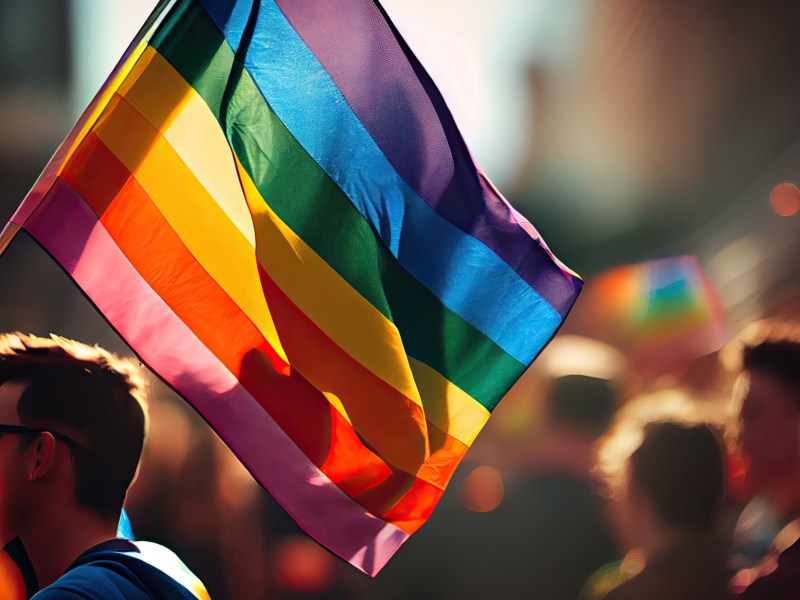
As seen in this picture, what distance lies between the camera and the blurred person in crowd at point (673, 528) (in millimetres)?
1585

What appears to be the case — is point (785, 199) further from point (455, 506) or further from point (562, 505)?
point (455, 506)

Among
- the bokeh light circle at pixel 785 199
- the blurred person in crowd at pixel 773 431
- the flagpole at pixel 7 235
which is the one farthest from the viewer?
the bokeh light circle at pixel 785 199

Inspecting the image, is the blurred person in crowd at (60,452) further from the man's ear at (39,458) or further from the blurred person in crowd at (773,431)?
the blurred person in crowd at (773,431)

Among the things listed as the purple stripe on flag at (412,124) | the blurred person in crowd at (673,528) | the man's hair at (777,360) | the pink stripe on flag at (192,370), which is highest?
the man's hair at (777,360)

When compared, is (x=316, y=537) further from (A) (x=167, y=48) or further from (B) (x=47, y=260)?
(B) (x=47, y=260)

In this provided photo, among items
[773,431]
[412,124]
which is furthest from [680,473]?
[773,431]

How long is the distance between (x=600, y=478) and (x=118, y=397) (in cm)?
295

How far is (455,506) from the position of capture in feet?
12.3

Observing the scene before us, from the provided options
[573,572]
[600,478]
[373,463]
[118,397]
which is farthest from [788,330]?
[118,397]

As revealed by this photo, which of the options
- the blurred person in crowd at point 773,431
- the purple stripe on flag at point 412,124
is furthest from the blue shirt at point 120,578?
the blurred person in crowd at point 773,431

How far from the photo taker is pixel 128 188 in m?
1.10

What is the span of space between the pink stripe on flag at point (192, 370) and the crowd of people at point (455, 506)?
155 millimetres

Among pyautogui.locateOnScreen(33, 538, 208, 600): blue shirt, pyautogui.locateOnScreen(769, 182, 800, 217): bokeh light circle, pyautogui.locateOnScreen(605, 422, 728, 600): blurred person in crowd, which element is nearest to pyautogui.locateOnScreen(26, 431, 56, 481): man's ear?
pyautogui.locateOnScreen(33, 538, 208, 600): blue shirt

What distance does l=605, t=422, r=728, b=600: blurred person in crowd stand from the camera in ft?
5.20
